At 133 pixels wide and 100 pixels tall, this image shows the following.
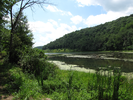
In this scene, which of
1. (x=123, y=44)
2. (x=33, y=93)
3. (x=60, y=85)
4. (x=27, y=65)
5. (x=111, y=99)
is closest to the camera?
(x=111, y=99)

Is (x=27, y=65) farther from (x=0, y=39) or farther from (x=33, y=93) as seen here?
(x=0, y=39)

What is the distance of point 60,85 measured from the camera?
6.20 meters

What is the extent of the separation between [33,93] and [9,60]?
8.89 metres

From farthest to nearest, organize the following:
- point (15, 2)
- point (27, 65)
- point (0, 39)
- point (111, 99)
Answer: point (0, 39) → point (15, 2) → point (27, 65) → point (111, 99)

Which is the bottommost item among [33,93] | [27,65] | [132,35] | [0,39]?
[33,93]

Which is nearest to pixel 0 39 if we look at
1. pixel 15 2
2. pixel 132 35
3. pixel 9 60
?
pixel 9 60

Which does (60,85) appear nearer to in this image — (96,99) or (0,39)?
(96,99)

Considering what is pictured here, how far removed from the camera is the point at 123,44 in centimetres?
7825

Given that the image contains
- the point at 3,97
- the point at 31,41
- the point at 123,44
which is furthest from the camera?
the point at 123,44

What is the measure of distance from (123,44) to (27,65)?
8859 centimetres

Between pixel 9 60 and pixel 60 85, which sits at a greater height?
pixel 9 60

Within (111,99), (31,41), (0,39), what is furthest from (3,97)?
(31,41)

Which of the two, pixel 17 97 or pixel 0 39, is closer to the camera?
pixel 17 97

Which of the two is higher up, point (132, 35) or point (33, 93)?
point (132, 35)
